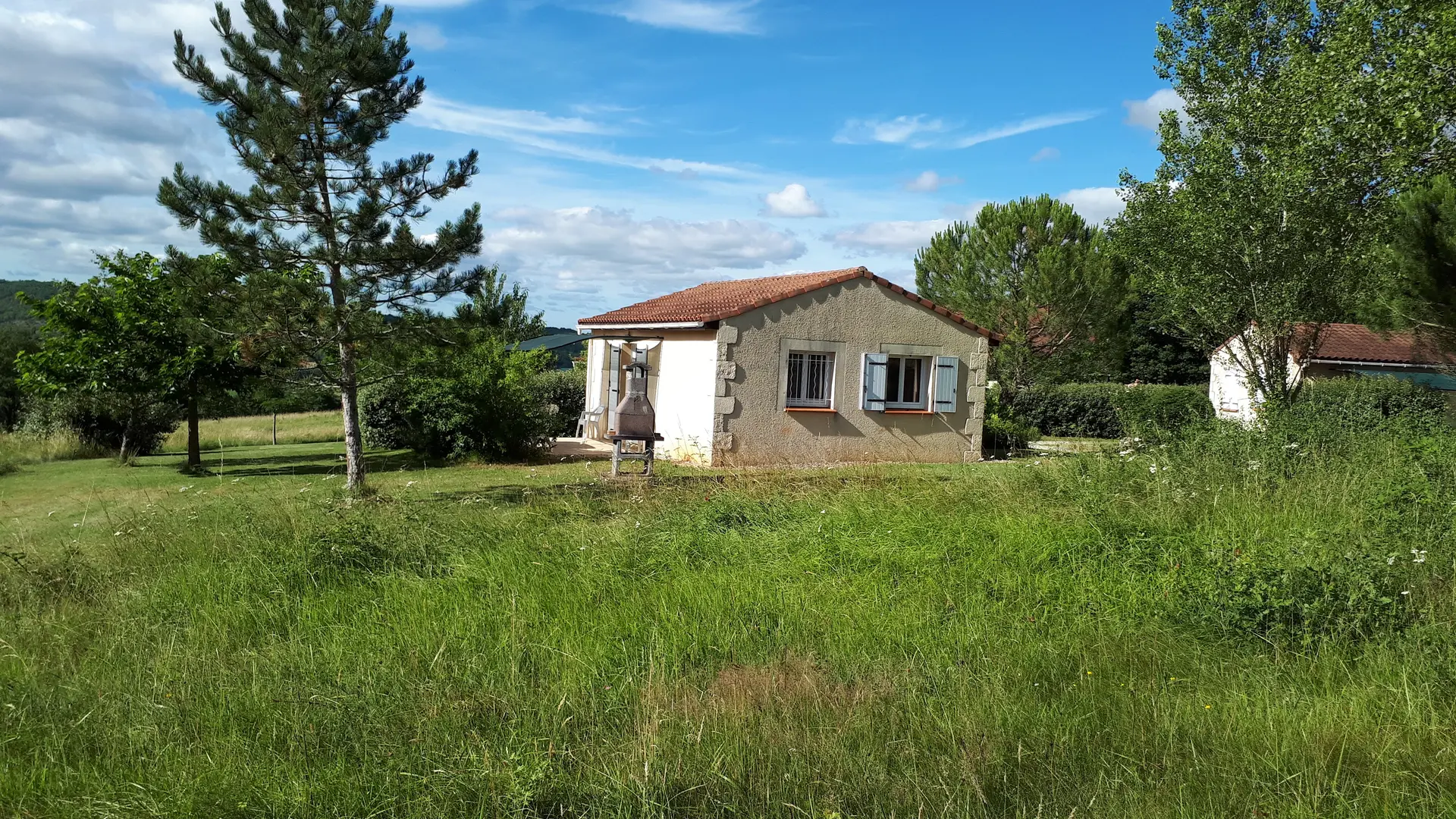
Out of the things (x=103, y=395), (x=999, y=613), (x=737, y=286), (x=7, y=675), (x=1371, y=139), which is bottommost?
(x=7, y=675)

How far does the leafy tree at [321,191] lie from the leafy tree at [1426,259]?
1103cm

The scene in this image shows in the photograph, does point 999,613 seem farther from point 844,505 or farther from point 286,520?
point 286,520

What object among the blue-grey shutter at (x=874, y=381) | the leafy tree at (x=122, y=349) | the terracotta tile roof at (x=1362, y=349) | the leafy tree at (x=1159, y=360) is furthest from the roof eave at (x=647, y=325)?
the leafy tree at (x=1159, y=360)

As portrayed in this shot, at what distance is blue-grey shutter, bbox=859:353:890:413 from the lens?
648 inches

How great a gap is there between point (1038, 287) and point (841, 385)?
16126mm

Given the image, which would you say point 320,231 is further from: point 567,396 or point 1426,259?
point 1426,259

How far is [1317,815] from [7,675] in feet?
18.5


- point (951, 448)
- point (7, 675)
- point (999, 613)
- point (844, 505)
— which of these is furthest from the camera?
point (951, 448)

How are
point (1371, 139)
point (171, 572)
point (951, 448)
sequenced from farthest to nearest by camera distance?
point (951, 448) → point (1371, 139) → point (171, 572)

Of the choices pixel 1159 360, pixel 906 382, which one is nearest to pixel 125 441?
pixel 906 382

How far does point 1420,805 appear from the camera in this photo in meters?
3.28

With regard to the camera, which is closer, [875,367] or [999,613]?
[999,613]

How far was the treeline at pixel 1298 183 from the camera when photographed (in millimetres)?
11086

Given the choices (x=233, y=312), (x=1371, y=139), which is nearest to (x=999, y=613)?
(x=233, y=312)
